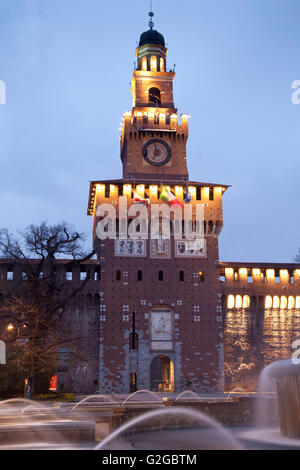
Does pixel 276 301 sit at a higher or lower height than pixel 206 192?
lower

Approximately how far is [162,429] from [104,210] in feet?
87.3

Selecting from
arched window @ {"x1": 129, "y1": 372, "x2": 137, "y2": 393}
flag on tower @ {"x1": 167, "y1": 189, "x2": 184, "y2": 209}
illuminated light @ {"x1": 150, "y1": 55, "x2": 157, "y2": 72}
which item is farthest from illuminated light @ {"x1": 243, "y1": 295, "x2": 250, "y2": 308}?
illuminated light @ {"x1": 150, "y1": 55, "x2": 157, "y2": 72}

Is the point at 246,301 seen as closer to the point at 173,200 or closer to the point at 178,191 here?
the point at 173,200

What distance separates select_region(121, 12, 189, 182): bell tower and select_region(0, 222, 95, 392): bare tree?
10.0 meters

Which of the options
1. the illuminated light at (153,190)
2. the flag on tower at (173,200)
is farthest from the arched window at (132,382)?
the illuminated light at (153,190)

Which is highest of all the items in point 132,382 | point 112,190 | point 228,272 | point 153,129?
point 153,129

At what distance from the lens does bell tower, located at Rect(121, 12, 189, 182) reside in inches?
1923

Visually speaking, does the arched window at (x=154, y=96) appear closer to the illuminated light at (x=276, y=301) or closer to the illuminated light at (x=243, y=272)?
the illuminated light at (x=243, y=272)

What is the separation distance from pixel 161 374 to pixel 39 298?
1664cm

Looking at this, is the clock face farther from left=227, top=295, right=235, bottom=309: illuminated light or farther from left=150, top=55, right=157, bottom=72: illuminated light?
left=227, top=295, right=235, bottom=309: illuminated light

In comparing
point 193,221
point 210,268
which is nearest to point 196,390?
point 210,268

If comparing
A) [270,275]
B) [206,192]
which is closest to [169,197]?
[206,192]

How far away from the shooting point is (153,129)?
163 ft

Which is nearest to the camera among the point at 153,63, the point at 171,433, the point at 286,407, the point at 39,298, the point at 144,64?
the point at 286,407
